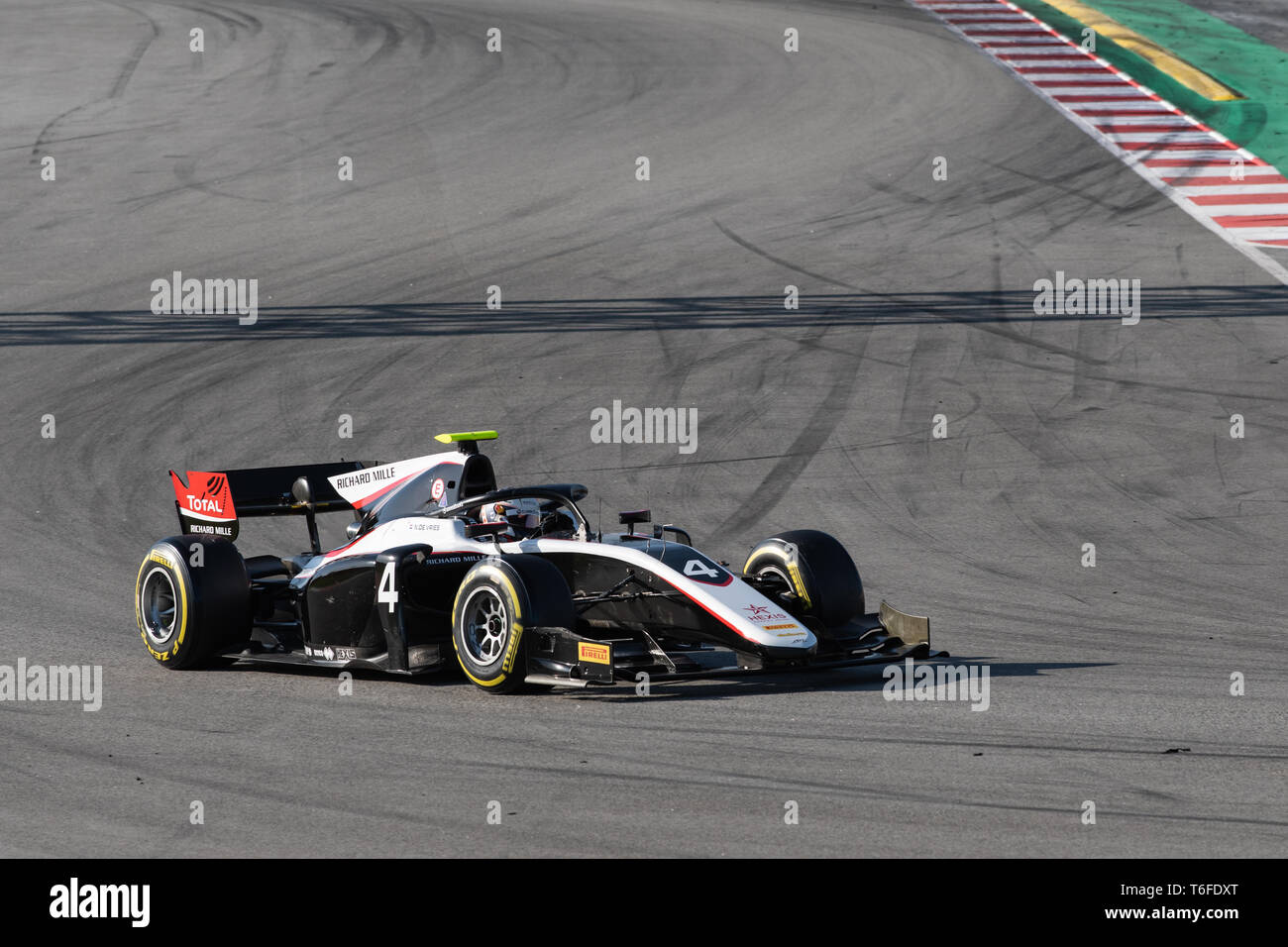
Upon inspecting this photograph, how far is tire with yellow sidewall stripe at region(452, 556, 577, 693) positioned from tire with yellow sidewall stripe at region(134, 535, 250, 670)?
5.42 ft

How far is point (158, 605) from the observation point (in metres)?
10.2

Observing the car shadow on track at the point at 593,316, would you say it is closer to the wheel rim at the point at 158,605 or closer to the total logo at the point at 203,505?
the total logo at the point at 203,505

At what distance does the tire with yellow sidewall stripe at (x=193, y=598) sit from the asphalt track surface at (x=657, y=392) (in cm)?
22

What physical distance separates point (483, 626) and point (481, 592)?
0.77ft

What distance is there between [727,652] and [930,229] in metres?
14.8

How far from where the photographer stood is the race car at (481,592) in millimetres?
8859

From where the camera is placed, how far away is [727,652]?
9.19 metres

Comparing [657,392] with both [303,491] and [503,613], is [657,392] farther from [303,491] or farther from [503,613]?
[503,613]

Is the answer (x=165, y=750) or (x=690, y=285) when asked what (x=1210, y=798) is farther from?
(x=690, y=285)

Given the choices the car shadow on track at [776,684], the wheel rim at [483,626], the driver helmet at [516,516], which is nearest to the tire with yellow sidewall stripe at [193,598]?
the driver helmet at [516,516]

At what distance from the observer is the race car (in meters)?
8.86

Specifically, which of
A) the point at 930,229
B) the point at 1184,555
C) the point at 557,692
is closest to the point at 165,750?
the point at 557,692

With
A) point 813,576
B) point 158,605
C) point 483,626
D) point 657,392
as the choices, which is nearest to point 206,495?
point 158,605

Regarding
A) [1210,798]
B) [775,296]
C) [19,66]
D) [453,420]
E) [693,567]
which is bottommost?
[1210,798]
